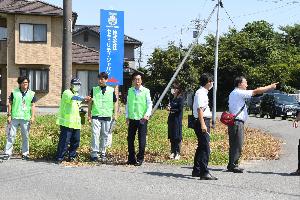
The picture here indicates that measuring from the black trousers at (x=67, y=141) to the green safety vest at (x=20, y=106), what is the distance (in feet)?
2.94

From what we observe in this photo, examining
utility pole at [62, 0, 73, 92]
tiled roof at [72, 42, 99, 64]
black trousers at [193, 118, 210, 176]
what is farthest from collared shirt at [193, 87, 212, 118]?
tiled roof at [72, 42, 99, 64]

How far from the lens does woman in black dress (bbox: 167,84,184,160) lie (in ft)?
35.6

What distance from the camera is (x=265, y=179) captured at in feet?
28.2

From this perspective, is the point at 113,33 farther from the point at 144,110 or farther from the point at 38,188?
the point at 38,188

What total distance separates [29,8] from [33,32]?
1.43 m

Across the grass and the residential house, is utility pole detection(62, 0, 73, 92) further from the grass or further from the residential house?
the residential house

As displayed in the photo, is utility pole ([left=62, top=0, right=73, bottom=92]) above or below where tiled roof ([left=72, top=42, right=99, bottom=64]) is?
A: below

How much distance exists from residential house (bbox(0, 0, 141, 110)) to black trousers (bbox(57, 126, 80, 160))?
1978 cm

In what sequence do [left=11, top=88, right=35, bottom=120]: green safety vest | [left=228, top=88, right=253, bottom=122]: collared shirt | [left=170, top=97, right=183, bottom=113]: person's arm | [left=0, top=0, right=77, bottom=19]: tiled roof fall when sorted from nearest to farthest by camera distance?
[left=228, top=88, right=253, bottom=122]: collared shirt → [left=11, top=88, right=35, bottom=120]: green safety vest → [left=170, top=97, right=183, bottom=113]: person's arm → [left=0, top=0, right=77, bottom=19]: tiled roof

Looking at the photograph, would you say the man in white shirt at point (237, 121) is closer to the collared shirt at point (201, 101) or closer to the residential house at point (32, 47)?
the collared shirt at point (201, 101)

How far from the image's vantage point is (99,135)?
1043 centimetres

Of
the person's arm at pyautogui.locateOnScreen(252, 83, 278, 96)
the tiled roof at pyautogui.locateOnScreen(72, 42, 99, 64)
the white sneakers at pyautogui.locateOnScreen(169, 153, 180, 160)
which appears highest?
the tiled roof at pyautogui.locateOnScreen(72, 42, 99, 64)

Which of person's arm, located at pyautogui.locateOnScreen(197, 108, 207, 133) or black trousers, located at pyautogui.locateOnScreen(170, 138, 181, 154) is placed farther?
black trousers, located at pyautogui.locateOnScreen(170, 138, 181, 154)

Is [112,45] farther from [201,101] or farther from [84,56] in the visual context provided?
[84,56]
